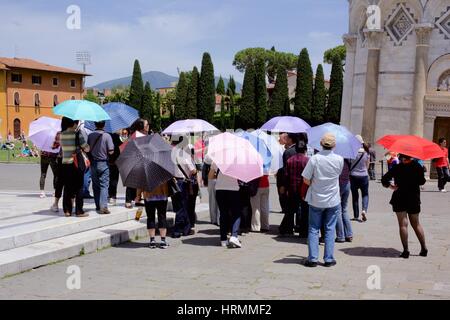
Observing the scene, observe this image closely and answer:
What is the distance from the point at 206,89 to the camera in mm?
61750

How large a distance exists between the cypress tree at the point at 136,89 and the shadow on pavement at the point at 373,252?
194 ft

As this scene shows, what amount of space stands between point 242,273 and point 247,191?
2818 mm

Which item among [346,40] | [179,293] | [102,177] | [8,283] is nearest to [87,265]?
[8,283]

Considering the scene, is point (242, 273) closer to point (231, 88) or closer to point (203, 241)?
point (203, 241)

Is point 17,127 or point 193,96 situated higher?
point 193,96

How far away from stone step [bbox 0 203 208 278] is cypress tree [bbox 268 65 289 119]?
50771 mm

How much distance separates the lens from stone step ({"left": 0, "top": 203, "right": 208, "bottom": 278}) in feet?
23.0

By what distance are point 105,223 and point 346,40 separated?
1961 centimetres

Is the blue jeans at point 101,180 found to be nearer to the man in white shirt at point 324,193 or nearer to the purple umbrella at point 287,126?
the man in white shirt at point 324,193

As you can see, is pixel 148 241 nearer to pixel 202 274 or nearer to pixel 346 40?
pixel 202 274

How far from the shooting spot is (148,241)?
9.48 metres

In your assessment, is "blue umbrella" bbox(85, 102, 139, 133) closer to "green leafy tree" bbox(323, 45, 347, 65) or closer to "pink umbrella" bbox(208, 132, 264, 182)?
"pink umbrella" bbox(208, 132, 264, 182)

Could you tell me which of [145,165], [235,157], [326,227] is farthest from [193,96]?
[326,227]

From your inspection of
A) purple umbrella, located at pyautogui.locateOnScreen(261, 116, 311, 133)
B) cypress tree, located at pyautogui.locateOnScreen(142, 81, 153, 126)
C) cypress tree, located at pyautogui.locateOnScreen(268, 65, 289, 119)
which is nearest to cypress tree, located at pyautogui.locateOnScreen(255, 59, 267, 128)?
cypress tree, located at pyautogui.locateOnScreen(268, 65, 289, 119)
